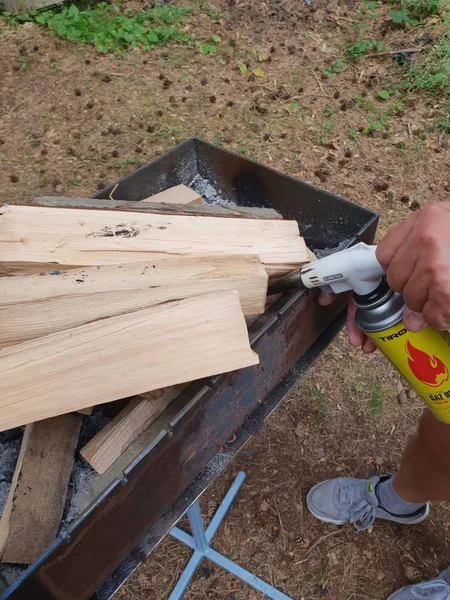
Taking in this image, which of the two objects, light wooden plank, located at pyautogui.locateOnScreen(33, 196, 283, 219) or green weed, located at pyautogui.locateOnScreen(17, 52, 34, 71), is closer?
light wooden plank, located at pyautogui.locateOnScreen(33, 196, 283, 219)

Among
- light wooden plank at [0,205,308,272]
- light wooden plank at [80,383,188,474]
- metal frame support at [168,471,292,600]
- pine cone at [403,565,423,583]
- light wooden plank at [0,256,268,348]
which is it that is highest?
light wooden plank at [0,205,308,272]

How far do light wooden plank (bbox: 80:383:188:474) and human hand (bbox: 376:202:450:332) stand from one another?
632 mm

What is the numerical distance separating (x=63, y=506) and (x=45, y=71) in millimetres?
3933

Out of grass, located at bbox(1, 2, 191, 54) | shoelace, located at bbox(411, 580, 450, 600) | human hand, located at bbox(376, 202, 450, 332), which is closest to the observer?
human hand, located at bbox(376, 202, 450, 332)

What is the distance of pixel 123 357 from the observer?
4.19ft

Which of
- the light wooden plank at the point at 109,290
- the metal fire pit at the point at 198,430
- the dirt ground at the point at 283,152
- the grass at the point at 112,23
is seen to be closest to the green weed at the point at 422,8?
the dirt ground at the point at 283,152

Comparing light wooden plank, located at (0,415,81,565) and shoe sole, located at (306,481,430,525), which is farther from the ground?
light wooden plank, located at (0,415,81,565)

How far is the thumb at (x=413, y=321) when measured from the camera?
50.3 inches

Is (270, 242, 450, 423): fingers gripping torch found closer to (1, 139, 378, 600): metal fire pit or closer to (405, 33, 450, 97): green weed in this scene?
(1, 139, 378, 600): metal fire pit

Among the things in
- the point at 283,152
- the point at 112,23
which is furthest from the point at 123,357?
the point at 112,23

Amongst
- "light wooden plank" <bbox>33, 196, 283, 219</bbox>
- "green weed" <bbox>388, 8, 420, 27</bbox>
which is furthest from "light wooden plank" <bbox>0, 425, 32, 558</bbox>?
"green weed" <bbox>388, 8, 420, 27</bbox>

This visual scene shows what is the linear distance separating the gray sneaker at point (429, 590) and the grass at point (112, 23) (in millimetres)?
4260

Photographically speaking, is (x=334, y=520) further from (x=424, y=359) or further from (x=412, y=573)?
(x=424, y=359)

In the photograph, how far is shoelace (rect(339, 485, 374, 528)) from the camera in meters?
2.31
